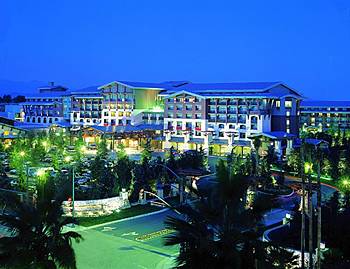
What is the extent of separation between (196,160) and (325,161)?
11269 millimetres

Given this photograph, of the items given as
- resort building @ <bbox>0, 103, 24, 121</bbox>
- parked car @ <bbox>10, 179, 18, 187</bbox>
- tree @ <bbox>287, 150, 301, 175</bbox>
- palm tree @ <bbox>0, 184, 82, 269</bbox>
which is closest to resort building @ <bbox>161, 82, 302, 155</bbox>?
tree @ <bbox>287, 150, 301, 175</bbox>

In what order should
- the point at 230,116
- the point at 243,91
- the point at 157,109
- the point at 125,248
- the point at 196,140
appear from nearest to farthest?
1. the point at 125,248
2. the point at 243,91
3. the point at 230,116
4. the point at 196,140
5. the point at 157,109

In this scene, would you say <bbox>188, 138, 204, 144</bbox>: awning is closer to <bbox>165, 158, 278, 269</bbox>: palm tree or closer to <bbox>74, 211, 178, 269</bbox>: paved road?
<bbox>74, 211, 178, 269</bbox>: paved road

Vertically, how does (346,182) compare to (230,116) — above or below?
below

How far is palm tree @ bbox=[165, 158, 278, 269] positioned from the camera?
29.5 feet

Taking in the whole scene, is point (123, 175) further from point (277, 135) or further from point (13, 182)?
point (277, 135)

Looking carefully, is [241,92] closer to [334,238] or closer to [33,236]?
[334,238]

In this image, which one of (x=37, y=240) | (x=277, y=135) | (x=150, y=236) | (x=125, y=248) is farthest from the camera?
(x=277, y=135)

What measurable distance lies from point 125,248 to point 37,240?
8.74m

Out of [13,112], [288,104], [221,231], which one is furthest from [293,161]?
[13,112]

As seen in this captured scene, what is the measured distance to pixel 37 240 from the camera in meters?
9.21

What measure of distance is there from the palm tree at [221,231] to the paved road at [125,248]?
556 centimetres

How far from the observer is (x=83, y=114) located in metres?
69.3

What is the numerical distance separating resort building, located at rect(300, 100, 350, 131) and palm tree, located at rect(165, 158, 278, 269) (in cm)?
7028
